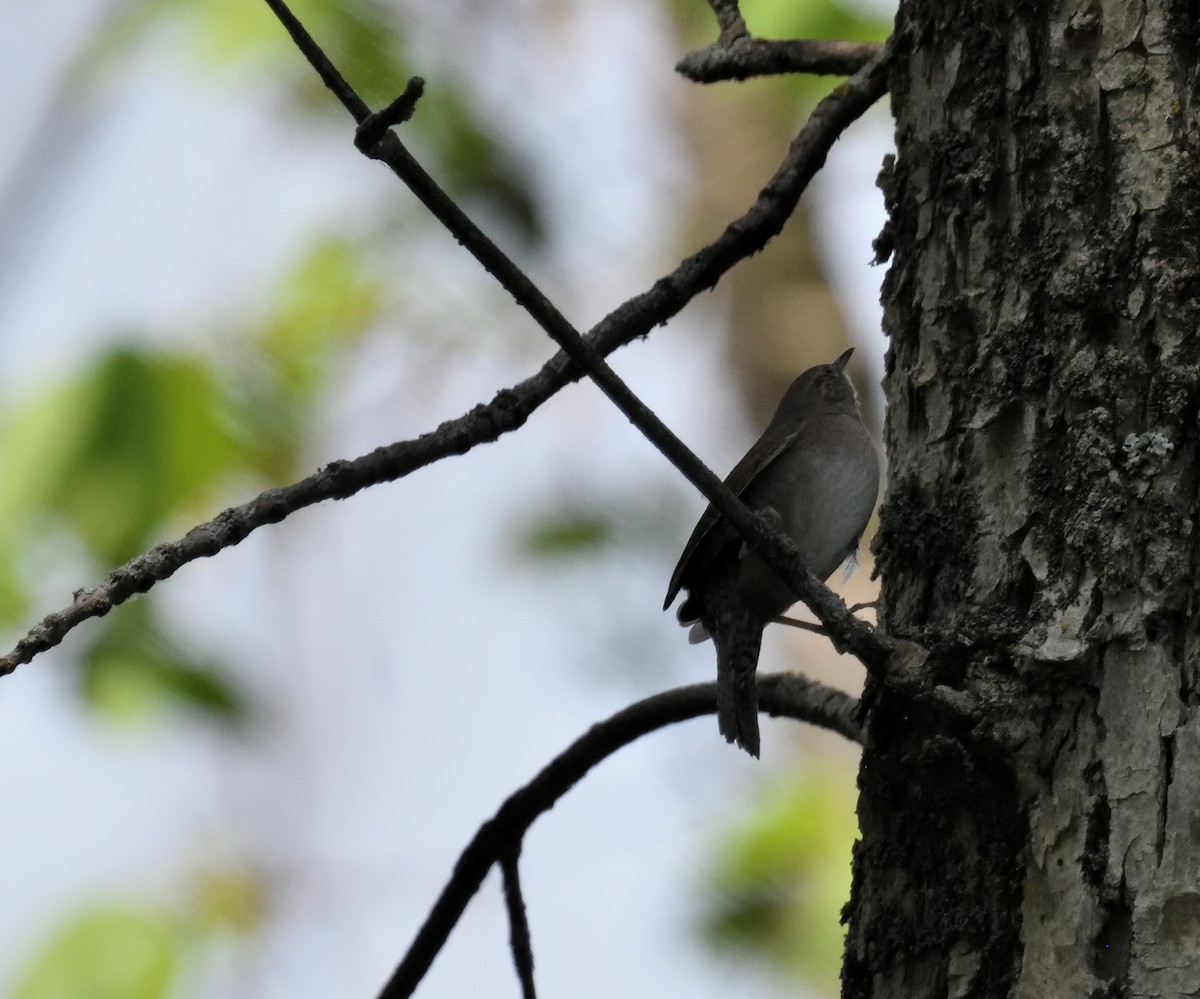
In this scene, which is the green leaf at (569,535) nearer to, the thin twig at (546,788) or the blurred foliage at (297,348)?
the blurred foliage at (297,348)

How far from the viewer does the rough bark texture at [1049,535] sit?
1740mm

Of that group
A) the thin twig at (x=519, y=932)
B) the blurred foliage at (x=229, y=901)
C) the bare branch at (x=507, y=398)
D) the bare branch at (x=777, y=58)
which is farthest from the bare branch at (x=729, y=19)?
the blurred foliage at (x=229, y=901)

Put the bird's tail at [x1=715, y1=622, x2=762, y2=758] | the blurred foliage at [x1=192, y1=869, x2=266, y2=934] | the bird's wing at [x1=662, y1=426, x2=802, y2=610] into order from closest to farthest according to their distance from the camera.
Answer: the bird's tail at [x1=715, y1=622, x2=762, y2=758]
the bird's wing at [x1=662, y1=426, x2=802, y2=610]
the blurred foliage at [x1=192, y1=869, x2=266, y2=934]

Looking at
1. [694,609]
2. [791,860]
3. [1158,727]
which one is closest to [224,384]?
[694,609]

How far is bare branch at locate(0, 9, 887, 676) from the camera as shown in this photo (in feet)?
5.01

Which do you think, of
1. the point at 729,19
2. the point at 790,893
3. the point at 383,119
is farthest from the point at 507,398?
the point at 790,893

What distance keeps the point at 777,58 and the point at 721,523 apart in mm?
1137

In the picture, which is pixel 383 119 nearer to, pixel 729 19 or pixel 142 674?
pixel 729 19

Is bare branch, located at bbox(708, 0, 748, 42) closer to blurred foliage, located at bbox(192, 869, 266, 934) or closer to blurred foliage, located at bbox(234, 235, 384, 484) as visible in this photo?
blurred foliage, located at bbox(234, 235, 384, 484)

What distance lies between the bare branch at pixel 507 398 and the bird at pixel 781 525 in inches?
32.8

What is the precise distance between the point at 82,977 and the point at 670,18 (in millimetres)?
5536

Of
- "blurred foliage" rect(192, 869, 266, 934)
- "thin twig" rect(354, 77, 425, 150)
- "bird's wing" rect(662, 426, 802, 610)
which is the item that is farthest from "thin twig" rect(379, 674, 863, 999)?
"blurred foliage" rect(192, 869, 266, 934)

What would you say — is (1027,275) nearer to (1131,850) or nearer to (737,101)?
(1131,850)

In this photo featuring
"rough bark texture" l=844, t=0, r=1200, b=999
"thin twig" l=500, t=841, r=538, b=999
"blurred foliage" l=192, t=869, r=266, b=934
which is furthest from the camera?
"blurred foliage" l=192, t=869, r=266, b=934
